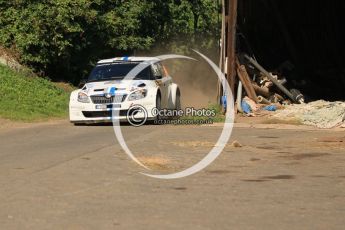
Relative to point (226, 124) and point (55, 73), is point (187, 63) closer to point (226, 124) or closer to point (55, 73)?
point (55, 73)

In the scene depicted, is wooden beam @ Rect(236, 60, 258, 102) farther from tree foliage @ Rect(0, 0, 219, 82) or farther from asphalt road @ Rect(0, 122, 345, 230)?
tree foliage @ Rect(0, 0, 219, 82)

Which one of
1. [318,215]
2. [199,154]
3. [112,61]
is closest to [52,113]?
[112,61]

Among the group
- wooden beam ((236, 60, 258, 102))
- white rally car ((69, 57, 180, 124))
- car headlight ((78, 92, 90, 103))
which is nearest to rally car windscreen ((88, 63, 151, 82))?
white rally car ((69, 57, 180, 124))

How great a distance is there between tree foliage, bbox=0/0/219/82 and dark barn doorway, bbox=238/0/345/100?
6.44 metres

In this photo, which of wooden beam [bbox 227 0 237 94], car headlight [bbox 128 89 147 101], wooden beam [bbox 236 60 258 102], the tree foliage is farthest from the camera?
the tree foliage

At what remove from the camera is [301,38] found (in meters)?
25.6

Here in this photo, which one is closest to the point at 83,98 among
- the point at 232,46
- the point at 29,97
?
the point at 232,46

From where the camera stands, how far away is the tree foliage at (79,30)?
85.1 feet

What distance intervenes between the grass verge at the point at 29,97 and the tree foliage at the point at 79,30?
4.07 ft

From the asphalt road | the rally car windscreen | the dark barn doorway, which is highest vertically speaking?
the dark barn doorway

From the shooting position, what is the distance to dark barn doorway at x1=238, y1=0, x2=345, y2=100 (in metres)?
24.6
